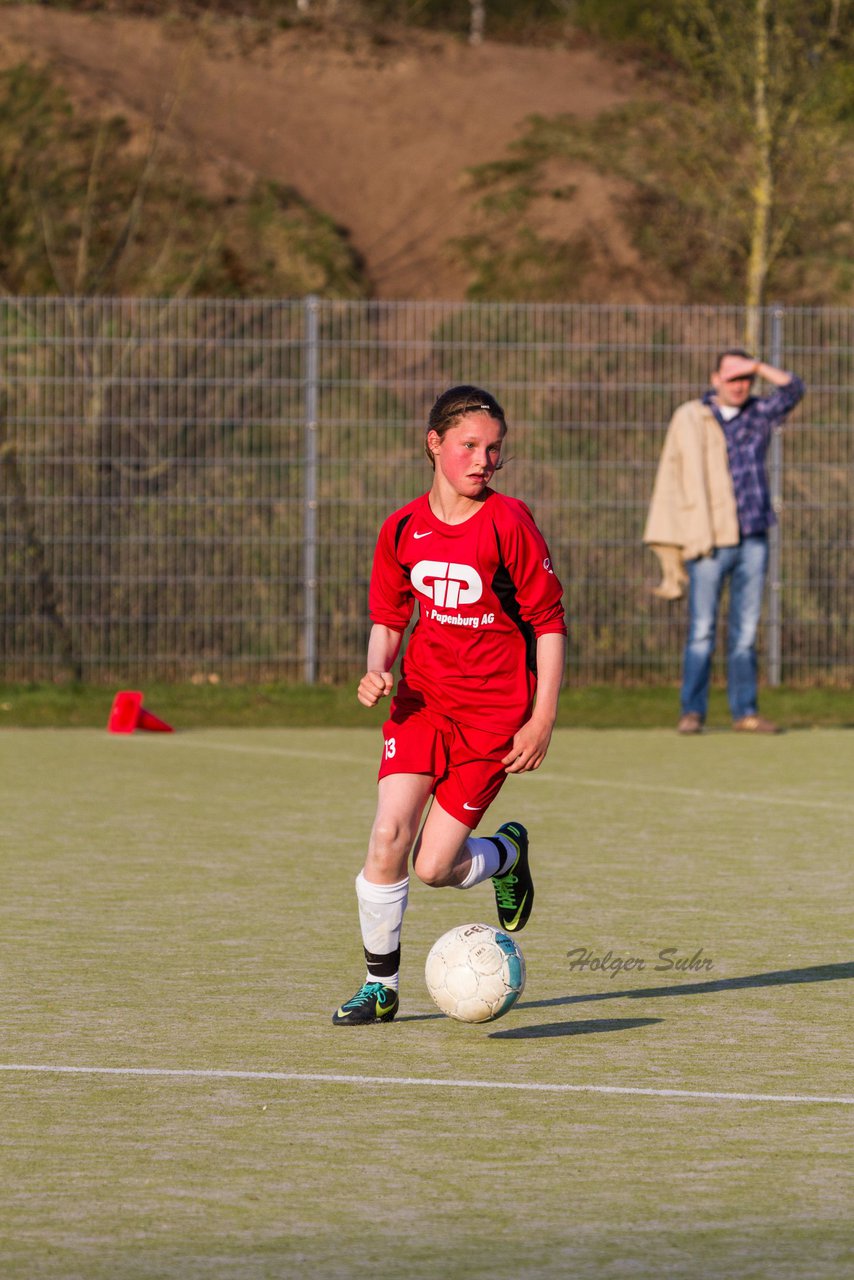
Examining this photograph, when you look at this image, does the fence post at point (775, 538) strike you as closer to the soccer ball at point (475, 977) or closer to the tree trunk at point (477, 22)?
the soccer ball at point (475, 977)

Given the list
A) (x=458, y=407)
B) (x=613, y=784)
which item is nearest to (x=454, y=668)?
(x=458, y=407)

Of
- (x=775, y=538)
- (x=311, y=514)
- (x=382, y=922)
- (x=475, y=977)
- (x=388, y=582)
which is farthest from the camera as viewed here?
(x=775, y=538)

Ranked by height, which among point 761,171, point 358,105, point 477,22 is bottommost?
point 761,171

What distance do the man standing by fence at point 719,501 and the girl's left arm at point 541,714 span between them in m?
7.96

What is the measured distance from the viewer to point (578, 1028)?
6.25 meters

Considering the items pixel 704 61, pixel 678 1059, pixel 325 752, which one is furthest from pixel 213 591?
pixel 678 1059

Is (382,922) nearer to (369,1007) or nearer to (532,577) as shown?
(369,1007)

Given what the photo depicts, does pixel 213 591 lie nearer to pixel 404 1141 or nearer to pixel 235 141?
pixel 404 1141

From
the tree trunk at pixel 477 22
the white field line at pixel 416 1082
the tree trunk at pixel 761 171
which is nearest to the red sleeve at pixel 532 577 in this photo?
the white field line at pixel 416 1082

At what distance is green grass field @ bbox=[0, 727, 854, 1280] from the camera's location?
166 inches

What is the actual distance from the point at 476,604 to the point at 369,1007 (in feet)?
3.85

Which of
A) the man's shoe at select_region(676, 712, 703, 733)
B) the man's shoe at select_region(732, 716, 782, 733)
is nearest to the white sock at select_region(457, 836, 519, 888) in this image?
the man's shoe at select_region(676, 712, 703, 733)

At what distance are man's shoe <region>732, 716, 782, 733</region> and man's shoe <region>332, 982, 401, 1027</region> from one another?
8.78 metres

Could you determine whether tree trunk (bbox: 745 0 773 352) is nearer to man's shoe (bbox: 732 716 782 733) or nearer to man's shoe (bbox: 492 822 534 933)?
man's shoe (bbox: 732 716 782 733)
